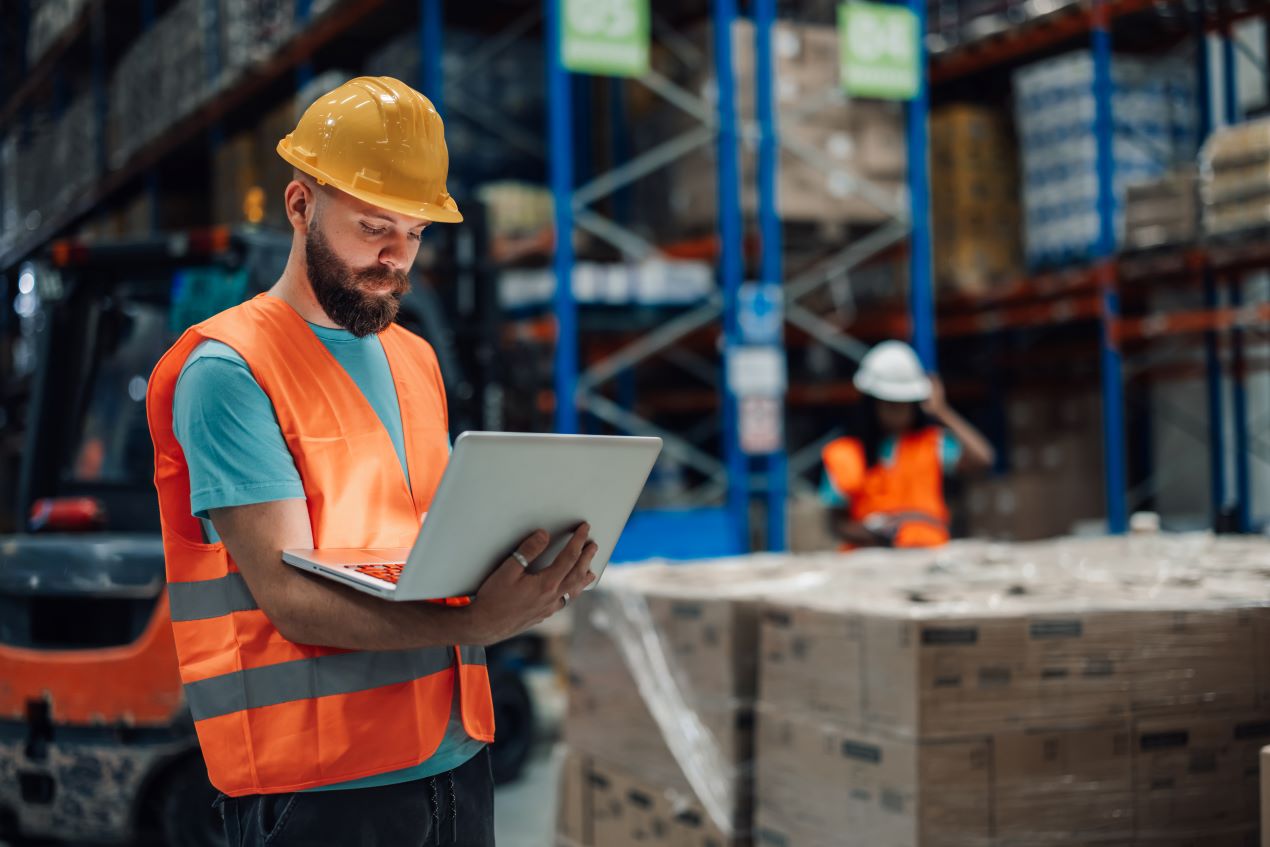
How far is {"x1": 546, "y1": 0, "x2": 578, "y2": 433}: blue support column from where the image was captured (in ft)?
22.1

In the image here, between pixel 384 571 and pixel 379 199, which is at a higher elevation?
pixel 379 199

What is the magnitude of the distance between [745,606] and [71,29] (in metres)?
13.6

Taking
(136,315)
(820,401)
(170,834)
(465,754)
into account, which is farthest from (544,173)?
(465,754)

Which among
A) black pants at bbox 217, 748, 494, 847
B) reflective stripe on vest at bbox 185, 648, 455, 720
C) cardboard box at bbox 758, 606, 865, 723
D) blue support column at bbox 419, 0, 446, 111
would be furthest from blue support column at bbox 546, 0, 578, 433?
reflective stripe on vest at bbox 185, 648, 455, 720

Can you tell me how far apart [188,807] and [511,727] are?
1865 mm

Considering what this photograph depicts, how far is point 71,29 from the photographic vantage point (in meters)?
14.3

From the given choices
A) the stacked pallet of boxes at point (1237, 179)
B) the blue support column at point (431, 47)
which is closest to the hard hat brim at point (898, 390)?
the blue support column at point (431, 47)

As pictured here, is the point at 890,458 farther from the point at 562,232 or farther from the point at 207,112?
the point at 207,112

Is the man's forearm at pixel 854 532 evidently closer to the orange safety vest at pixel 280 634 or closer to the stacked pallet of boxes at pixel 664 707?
the stacked pallet of boxes at pixel 664 707

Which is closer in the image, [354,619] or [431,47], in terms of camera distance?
[354,619]

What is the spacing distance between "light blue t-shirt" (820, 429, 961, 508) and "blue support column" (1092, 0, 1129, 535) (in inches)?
151

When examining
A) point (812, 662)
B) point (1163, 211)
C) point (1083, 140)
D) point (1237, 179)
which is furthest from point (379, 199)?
point (1083, 140)

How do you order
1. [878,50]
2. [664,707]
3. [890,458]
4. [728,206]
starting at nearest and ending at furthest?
[664,707]
[890,458]
[728,206]
[878,50]

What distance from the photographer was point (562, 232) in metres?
6.88
